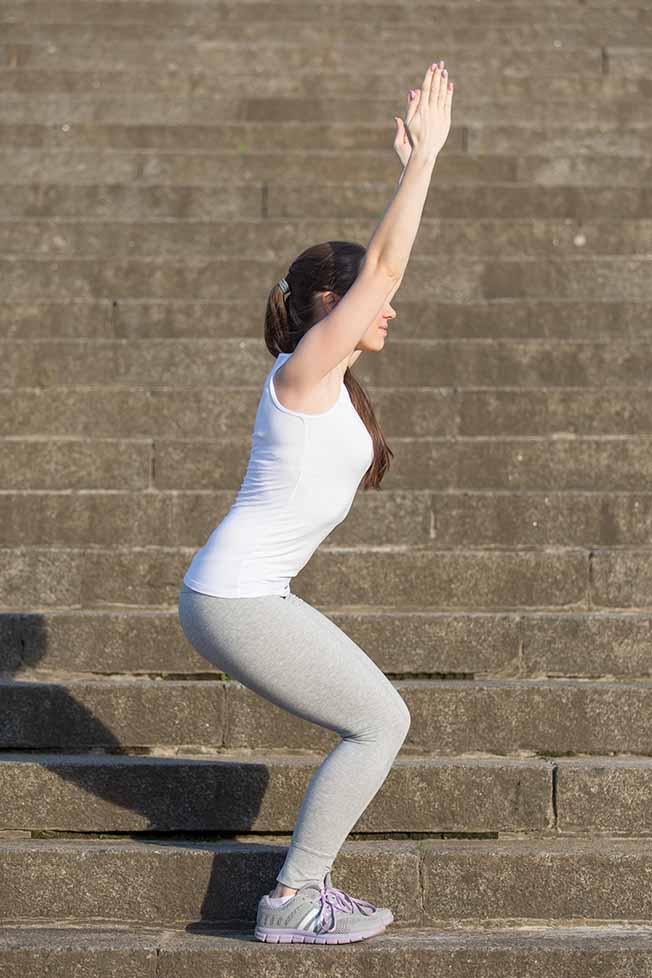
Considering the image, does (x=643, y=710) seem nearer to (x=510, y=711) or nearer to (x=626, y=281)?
(x=510, y=711)

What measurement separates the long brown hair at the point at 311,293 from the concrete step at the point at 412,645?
4.40ft

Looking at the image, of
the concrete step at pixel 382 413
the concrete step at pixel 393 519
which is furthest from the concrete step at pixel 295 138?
the concrete step at pixel 393 519

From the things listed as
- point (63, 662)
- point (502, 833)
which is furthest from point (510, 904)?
point (63, 662)

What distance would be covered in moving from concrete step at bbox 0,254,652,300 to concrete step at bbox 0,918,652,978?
396 centimetres

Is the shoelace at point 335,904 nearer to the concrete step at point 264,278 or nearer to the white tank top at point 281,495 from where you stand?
the white tank top at point 281,495

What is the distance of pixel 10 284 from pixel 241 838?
384 cm

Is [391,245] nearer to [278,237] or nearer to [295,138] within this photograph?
[278,237]

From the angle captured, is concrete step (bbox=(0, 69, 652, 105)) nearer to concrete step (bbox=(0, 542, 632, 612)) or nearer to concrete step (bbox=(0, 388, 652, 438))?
concrete step (bbox=(0, 388, 652, 438))

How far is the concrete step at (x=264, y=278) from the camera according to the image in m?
7.23

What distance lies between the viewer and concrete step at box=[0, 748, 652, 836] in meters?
4.35

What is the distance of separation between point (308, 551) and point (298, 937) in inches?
39.1

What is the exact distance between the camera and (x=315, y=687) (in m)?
3.55

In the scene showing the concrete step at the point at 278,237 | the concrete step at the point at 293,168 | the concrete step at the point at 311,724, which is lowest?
the concrete step at the point at 311,724

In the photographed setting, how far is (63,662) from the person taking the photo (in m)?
4.97
